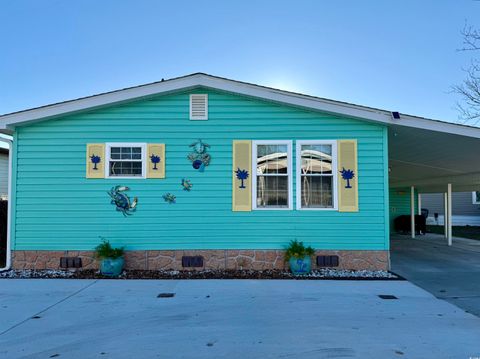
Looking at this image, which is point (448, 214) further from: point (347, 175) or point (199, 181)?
point (199, 181)

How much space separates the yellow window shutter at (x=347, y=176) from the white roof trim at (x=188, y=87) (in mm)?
645

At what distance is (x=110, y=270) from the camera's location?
6324 millimetres

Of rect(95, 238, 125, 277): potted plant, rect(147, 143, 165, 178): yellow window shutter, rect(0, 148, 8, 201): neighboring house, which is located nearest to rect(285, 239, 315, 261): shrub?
rect(147, 143, 165, 178): yellow window shutter

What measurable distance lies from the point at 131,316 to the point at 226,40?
8687 mm

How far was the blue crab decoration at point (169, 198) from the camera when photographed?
22.2 ft

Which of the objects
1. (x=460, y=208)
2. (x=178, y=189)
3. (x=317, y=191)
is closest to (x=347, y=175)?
(x=317, y=191)

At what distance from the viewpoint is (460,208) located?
22.2 meters

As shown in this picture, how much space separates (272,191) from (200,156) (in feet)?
5.32

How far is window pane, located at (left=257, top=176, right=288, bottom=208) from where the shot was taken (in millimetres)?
6836

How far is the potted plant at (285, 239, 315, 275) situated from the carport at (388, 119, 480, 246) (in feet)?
9.81

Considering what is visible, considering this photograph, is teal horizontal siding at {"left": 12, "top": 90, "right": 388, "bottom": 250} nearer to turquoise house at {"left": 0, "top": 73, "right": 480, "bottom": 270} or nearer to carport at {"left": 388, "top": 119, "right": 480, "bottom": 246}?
turquoise house at {"left": 0, "top": 73, "right": 480, "bottom": 270}

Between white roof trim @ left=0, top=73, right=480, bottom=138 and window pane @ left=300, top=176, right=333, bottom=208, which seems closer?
white roof trim @ left=0, top=73, right=480, bottom=138

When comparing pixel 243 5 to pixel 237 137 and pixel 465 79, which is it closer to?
pixel 237 137

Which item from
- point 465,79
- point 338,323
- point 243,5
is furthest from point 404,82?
point 338,323
